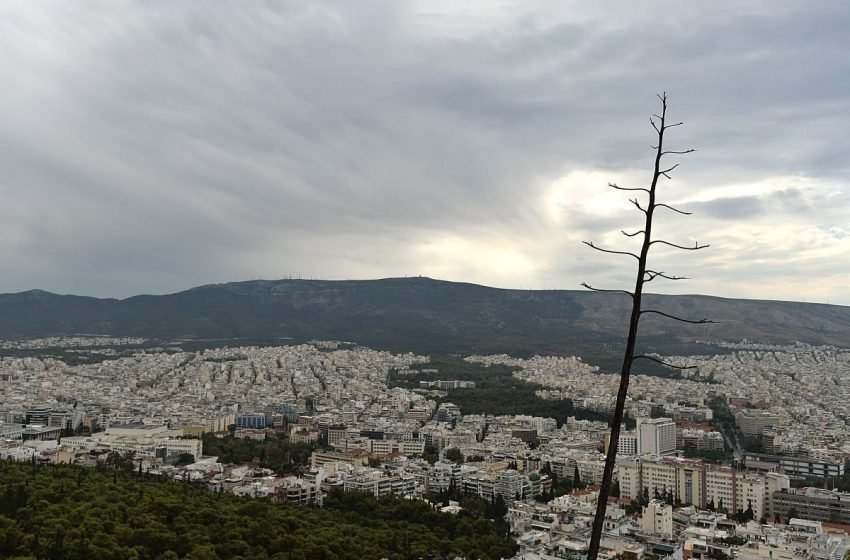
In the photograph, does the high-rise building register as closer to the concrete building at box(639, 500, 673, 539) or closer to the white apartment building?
the white apartment building

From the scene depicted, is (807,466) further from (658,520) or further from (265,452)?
(265,452)

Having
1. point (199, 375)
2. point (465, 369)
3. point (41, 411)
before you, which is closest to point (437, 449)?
point (41, 411)

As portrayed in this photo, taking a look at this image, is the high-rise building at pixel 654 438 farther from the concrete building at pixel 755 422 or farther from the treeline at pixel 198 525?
the treeline at pixel 198 525

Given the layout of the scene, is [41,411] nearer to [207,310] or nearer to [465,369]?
[465,369]

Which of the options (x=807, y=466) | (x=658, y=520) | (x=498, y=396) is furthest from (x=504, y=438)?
(x=658, y=520)

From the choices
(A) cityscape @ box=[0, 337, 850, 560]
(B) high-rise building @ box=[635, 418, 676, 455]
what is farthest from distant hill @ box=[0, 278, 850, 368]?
(B) high-rise building @ box=[635, 418, 676, 455]

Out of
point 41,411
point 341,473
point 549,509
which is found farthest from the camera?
Result: point 41,411
